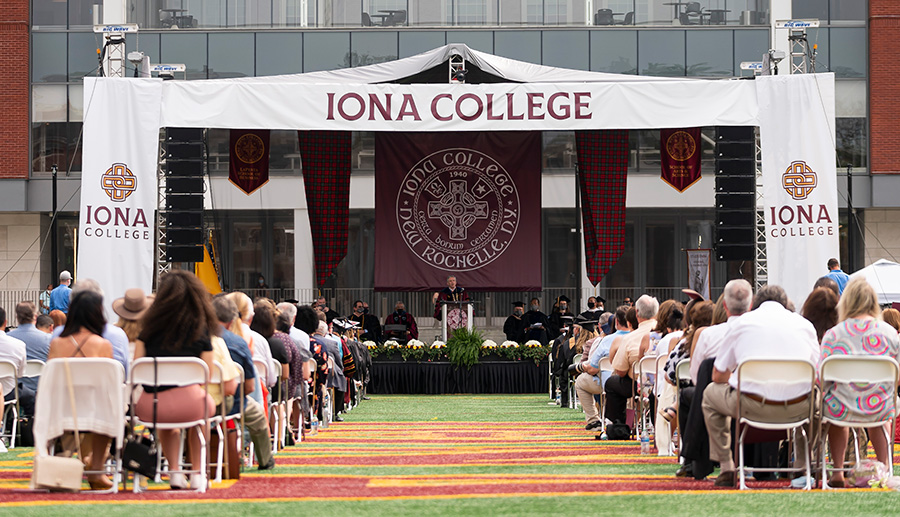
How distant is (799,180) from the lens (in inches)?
669

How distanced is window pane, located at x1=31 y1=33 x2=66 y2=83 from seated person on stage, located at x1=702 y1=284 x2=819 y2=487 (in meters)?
29.1

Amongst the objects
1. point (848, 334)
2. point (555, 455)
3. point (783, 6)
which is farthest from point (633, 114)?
point (783, 6)

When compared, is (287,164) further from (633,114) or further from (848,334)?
(848,334)

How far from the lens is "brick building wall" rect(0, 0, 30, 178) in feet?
111

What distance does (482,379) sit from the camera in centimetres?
2117

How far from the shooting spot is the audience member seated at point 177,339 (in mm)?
7520

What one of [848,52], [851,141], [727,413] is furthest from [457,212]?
[848,52]

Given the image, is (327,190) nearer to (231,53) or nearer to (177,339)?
(231,53)

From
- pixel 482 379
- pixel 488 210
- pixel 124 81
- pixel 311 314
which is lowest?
pixel 482 379

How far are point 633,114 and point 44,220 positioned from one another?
22187 mm

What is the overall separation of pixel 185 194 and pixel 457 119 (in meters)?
4.10

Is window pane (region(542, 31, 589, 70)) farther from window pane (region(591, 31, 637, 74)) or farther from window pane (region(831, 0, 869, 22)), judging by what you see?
window pane (region(831, 0, 869, 22))

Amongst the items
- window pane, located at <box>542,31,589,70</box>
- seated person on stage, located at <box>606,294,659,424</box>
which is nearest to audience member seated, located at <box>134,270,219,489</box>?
seated person on stage, located at <box>606,294,659,424</box>

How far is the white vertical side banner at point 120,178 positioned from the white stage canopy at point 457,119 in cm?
1
